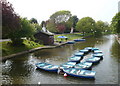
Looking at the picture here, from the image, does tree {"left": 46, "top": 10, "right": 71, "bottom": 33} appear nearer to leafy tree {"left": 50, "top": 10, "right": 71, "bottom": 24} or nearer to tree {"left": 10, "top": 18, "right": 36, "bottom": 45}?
leafy tree {"left": 50, "top": 10, "right": 71, "bottom": 24}

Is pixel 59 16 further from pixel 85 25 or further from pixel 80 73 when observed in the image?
pixel 80 73

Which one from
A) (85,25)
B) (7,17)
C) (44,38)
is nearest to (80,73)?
(7,17)

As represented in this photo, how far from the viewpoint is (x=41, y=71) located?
900 inches

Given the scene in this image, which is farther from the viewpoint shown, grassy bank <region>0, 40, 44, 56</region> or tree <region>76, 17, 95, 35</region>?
tree <region>76, 17, 95, 35</region>

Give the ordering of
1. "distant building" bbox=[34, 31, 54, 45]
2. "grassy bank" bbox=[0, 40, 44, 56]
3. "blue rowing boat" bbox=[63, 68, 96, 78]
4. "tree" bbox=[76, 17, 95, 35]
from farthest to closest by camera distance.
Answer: "tree" bbox=[76, 17, 95, 35] < "distant building" bbox=[34, 31, 54, 45] < "grassy bank" bbox=[0, 40, 44, 56] < "blue rowing boat" bbox=[63, 68, 96, 78]

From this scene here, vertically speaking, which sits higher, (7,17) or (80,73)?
(7,17)

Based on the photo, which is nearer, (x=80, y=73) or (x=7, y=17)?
(x=80, y=73)

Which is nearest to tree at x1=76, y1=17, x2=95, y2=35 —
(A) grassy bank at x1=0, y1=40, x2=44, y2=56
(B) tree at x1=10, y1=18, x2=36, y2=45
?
(A) grassy bank at x1=0, y1=40, x2=44, y2=56

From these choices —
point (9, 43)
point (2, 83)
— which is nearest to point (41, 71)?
point (2, 83)

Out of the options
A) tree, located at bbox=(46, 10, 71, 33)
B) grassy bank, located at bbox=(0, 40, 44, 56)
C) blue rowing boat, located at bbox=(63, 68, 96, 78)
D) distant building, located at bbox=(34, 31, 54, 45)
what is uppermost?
tree, located at bbox=(46, 10, 71, 33)

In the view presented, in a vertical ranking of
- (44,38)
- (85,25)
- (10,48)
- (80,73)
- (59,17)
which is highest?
(59,17)

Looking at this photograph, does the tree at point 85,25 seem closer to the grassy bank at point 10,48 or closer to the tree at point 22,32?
the grassy bank at point 10,48

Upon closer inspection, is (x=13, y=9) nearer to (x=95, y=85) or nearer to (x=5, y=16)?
(x=5, y=16)

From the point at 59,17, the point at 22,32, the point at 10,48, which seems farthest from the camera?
the point at 59,17
